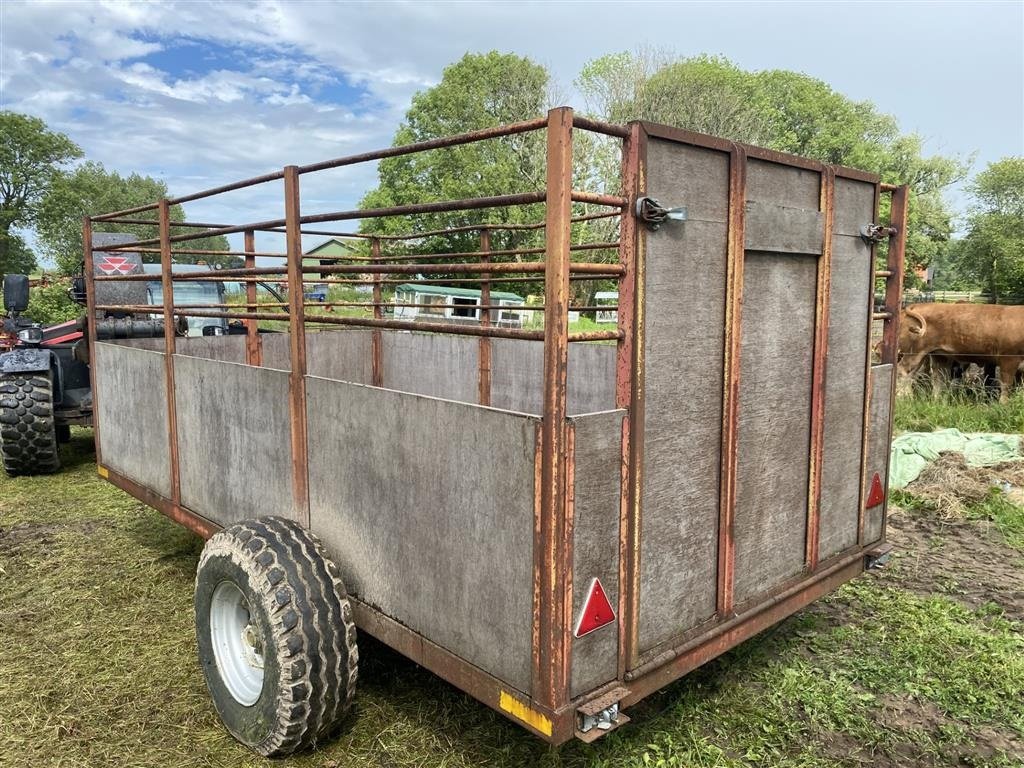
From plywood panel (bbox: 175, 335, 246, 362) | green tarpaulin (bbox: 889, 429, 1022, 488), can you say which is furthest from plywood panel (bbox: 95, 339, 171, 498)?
green tarpaulin (bbox: 889, 429, 1022, 488)

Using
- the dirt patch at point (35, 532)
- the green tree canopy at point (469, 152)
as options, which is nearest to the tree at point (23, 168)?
the green tree canopy at point (469, 152)

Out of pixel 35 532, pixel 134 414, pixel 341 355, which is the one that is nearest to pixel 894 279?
pixel 341 355

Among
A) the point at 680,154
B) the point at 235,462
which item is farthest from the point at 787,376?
the point at 235,462

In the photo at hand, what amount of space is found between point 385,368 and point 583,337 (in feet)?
14.4

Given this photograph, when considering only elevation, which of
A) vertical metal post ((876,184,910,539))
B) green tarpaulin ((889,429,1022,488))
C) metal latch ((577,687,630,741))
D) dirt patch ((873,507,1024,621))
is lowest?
dirt patch ((873,507,1024,621))

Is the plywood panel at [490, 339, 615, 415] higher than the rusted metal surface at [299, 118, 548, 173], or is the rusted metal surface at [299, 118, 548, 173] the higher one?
the rusted metal surface at [299, 118, 548, 173]

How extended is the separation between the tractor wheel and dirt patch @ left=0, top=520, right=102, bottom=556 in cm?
151

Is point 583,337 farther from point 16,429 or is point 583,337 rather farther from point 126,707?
point 16,429

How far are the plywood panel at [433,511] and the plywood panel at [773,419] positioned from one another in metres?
1.01

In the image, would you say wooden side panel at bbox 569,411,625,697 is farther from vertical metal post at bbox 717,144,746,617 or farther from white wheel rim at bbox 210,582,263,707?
white wheel rim at bbox 210,582,263,707

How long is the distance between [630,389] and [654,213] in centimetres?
55

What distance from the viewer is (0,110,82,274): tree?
1869 inches

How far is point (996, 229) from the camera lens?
39.2 metres

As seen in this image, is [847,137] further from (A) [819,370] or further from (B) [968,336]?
(A) [819,370]
